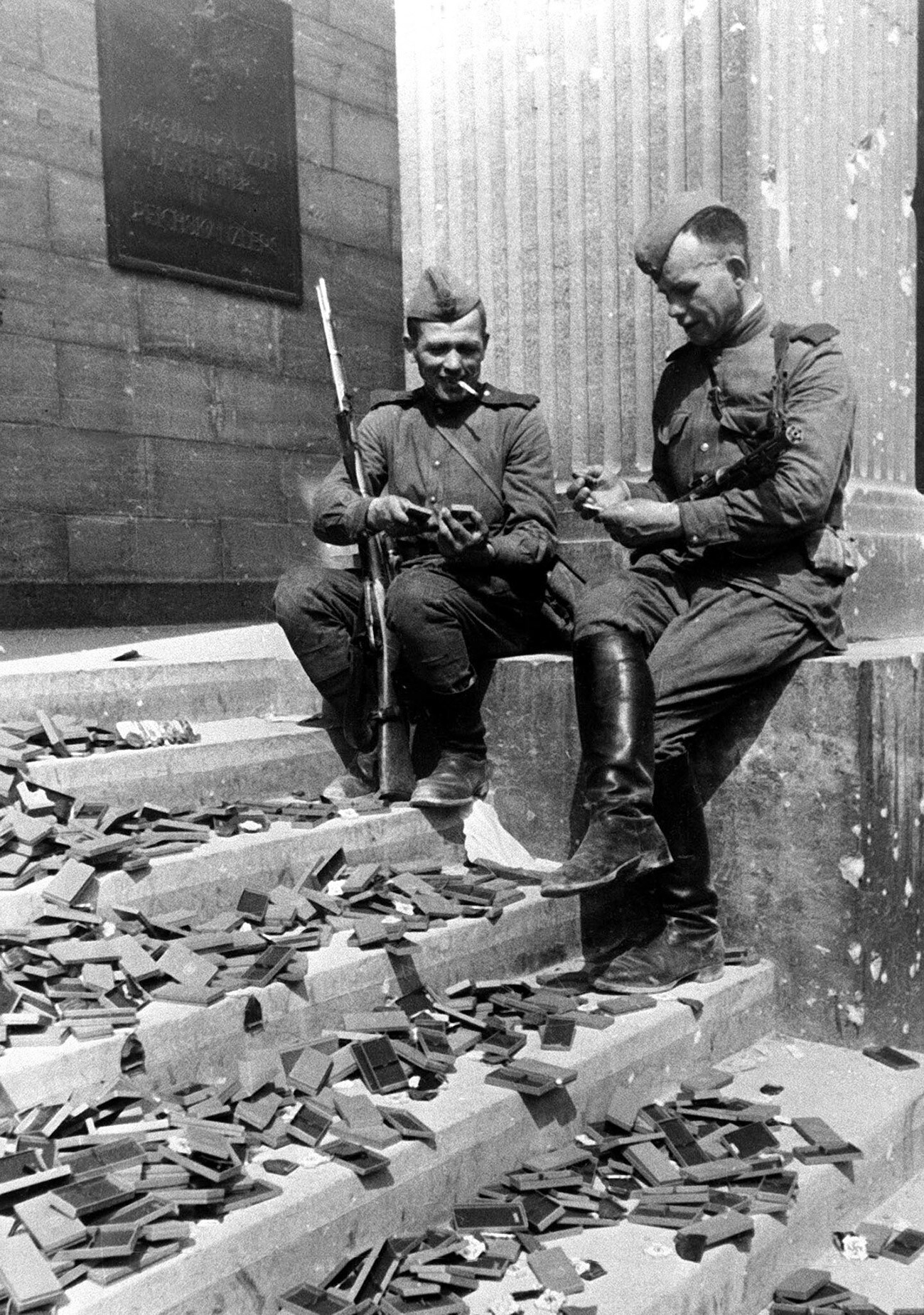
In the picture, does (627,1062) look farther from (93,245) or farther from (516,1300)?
(93,245)

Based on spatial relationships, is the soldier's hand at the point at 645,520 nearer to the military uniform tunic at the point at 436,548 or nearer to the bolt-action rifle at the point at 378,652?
the military uniform tunic at the point at 436,548

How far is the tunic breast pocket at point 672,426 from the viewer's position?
13.4ft

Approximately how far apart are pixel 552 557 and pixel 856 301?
1465mm

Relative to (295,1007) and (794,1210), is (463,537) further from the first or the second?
(794,1210)

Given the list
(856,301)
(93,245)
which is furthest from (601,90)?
(93,245)

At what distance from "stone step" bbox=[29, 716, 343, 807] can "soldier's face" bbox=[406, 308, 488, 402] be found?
1240 millimetres

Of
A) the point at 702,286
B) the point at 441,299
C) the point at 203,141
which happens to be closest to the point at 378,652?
the point at 441,299

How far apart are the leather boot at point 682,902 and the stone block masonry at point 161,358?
157 inches

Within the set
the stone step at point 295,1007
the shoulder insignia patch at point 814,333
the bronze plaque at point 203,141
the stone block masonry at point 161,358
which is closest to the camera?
the stone step at point 295,1007

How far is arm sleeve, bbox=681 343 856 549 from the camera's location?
12.2 ft

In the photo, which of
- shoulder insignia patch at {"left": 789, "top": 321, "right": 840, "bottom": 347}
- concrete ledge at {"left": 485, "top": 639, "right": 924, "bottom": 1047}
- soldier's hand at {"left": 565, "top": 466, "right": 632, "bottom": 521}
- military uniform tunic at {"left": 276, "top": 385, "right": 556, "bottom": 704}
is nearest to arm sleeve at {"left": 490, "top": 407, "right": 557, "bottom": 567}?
military uniform tunic at {"left": 276, "top": 385, "right": 556, "bottom": 704}

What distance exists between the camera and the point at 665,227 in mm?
3871

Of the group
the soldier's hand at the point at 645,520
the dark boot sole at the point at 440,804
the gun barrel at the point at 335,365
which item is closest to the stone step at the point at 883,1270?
the dark boot sole at the point at 440,804

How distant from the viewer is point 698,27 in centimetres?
459
